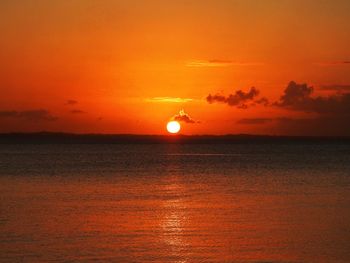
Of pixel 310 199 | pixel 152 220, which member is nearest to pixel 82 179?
pixel 310 199

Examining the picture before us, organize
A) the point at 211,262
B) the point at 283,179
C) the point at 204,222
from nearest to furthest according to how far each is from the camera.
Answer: the point at 211,262, the point at 204,222, the point at 283,179

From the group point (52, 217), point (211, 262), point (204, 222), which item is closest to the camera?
point (211, 262)

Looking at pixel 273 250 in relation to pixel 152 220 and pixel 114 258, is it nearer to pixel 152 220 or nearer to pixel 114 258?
pixel 114 258

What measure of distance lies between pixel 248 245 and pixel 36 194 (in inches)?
810

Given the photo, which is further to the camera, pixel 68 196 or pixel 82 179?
pixel 82 179

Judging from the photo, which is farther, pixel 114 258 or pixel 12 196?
pixel 12 196

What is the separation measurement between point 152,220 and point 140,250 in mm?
6627

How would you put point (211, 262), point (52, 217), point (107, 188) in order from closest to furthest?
1. point (211, 262)
2. point (52, 217)
3. point (107, 188)

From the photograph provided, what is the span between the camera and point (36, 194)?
39688mm

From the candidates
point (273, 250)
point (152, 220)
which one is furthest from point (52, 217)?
point (273, 250)

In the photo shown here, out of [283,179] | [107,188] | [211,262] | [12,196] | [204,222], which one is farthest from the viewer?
[283,179]

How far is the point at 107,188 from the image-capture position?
44.5 meters

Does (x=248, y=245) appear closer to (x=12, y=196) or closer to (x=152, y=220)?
(x=152, y=220)

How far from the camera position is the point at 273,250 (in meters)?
21.0
